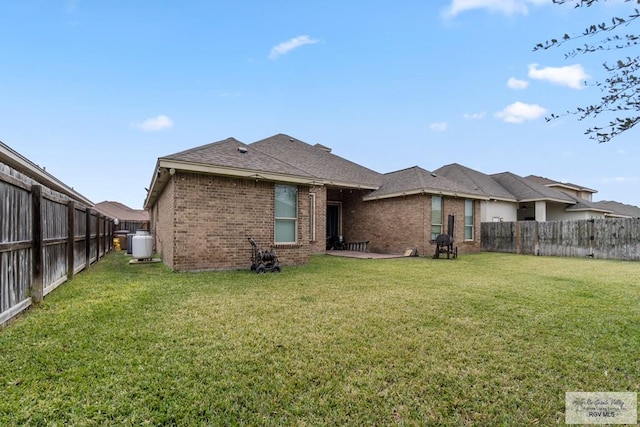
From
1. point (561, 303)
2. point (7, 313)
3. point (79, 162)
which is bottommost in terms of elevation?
point (561, 303)

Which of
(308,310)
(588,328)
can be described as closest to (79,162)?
(308,310)

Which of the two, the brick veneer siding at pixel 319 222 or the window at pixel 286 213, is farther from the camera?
the brick veneer siding at pixel 319 222

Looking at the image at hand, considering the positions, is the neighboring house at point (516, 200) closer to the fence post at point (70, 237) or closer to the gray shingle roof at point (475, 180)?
the gray shingle roof at point (475, 180)

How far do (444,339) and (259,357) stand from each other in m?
2.09

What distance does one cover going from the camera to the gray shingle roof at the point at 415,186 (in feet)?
45.3

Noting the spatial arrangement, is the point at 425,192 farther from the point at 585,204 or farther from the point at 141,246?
the point at 585,204

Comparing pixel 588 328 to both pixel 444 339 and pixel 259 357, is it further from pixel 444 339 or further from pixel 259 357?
pixel 259 357

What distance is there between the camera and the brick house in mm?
8023

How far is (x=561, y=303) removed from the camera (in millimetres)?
5246

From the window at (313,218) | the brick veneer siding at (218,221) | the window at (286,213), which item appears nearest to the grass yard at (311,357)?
the brick veneer siding at (218,221)

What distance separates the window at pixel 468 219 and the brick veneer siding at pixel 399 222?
257 mm

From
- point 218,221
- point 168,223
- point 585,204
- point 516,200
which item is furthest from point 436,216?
point 585,204

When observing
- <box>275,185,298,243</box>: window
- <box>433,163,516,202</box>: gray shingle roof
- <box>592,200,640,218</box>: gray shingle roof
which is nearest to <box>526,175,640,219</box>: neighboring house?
<box>592,200,640,218</box>: gray shingle roof

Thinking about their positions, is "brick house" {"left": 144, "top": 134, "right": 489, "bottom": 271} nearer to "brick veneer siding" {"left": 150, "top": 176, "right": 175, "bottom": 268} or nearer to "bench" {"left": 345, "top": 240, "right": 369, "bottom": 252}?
"brick veneer siding" {"left": 150, "top": 176, "right": 175, "bottom": 268}
